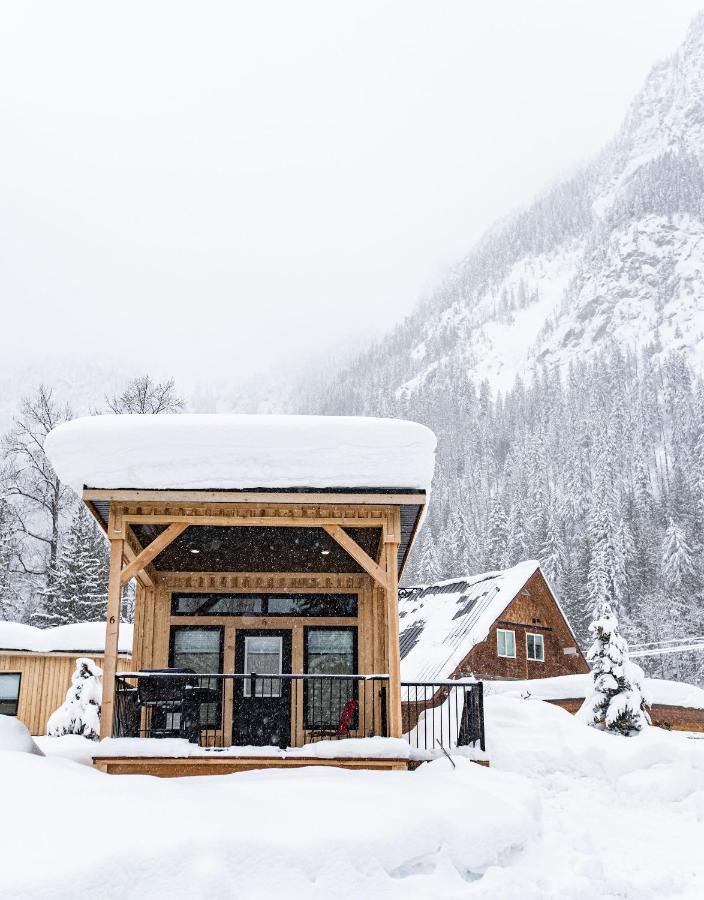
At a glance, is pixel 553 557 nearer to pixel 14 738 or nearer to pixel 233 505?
pixel 233 505

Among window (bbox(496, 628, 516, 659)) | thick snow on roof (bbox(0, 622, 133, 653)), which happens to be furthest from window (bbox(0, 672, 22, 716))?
window (bbox(496, 628, 516, 659))

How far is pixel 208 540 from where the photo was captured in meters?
12.7

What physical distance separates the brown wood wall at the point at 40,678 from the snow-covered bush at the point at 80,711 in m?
2.69

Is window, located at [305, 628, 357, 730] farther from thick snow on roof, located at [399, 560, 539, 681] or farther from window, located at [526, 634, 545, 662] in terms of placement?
window, located at [526, 634, 545, 662]

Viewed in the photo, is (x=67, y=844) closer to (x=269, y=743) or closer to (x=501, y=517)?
(x=269, y=743)

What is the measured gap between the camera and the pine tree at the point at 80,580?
3356 centimetres

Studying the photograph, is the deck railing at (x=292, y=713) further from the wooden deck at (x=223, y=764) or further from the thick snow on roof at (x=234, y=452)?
the thick snow on roof at (x=234, y=452)

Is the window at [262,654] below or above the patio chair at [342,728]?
above

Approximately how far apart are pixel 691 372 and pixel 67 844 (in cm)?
14317

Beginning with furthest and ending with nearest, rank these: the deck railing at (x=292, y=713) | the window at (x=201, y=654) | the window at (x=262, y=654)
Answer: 1. the window at (x=262, y=654)
2. the window at (x=201, y=654)
3. the deck railing at (x=292, y=713)

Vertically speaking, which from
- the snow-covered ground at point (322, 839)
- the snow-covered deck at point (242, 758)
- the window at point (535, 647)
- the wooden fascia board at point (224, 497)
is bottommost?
the snow-covered ground at point (322, 839)

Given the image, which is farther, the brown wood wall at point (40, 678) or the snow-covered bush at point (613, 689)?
the brown wood wall at point (40, 678)

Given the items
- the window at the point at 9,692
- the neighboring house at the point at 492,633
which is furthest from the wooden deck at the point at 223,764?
the neighboring house at the point at 492,633

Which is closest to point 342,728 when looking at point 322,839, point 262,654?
point 262,654
